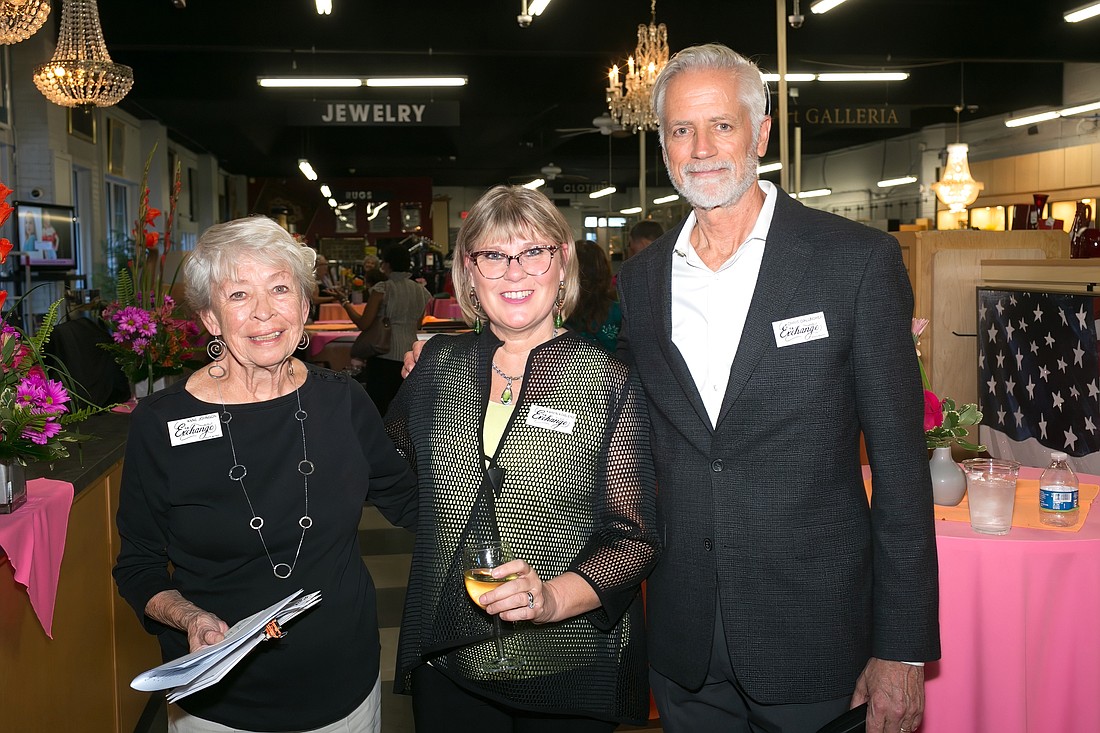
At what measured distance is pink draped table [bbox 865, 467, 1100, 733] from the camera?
7.88 ft

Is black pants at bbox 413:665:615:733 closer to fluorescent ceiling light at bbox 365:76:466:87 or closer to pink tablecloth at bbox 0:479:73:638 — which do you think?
pink tablecloth at bbox 0:479:73:638

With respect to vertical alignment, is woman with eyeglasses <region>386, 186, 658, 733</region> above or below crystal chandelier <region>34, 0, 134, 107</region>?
below

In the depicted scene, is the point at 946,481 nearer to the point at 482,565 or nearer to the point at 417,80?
the point at 482,565

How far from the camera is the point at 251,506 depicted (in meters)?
1.85

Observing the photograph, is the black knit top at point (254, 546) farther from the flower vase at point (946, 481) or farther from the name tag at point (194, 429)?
the flower vase at point (946, 481)

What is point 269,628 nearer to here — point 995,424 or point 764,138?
point 764,138

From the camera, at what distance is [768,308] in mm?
1828

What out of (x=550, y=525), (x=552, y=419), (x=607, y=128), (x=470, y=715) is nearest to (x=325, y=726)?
(x=470, y=715)

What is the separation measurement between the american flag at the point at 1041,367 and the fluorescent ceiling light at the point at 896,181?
1656 cm

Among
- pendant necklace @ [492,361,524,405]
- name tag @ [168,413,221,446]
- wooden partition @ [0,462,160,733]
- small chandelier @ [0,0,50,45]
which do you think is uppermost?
small chandelier @ [0,0,50,45]

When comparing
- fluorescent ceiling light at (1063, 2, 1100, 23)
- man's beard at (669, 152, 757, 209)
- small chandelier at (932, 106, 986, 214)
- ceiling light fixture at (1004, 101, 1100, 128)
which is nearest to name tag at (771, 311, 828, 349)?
man's beard at (669, 152, 757, 209)

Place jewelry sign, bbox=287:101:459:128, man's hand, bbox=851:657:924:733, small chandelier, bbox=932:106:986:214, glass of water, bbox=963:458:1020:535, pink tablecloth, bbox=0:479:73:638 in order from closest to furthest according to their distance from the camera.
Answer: man's hand, bbox=851:657:924:733 < pink tablecloth, bbox=0:479:73:638 < glass of water, bbox=963:458:1020:535 < small chandelier, bbox=932:106:986:214 < jewelry sign, bbox=287:101:459:128

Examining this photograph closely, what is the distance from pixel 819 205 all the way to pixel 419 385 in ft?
82.0

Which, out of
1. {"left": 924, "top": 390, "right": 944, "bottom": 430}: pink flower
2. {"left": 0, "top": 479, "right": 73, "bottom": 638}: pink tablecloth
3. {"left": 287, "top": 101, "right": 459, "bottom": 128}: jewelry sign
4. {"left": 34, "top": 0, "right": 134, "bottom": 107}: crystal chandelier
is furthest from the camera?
{"left": 287, "top": 101, "right": 459, "bottom": 128}: jewelry sign
